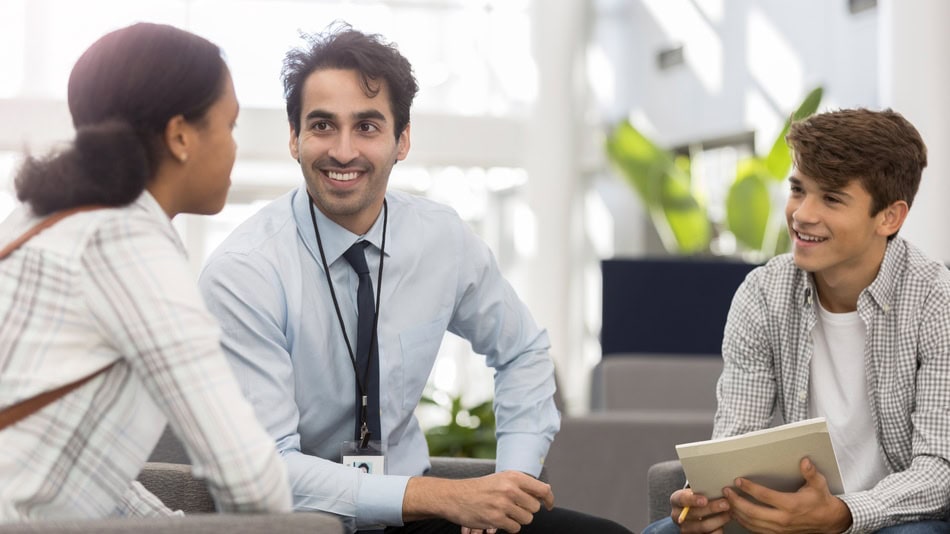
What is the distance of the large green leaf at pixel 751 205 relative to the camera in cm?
591

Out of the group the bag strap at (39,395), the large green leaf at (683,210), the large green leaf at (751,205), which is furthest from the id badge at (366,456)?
the large green leaf at (683,210)

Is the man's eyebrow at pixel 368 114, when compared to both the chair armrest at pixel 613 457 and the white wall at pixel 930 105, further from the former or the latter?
the white wall at pixel 930 105

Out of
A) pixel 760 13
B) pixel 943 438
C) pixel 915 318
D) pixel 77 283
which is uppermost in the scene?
pixel 760 13

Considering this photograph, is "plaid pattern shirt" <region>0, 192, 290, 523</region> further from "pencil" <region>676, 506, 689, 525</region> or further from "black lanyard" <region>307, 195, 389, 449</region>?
"pencil" <region>676, 506, 689, 525</region>

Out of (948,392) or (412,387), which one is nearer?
(948,392)

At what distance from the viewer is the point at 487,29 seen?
8242 mm

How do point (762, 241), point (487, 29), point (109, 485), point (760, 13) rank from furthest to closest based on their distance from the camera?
point (487, 29) → point (760, 13) → point (762, 241) → point (109, 485)

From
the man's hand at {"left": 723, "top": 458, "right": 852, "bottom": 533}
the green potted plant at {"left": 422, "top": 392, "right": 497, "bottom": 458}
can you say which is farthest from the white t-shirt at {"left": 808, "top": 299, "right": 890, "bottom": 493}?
the green potted plant at {"left": 422, "top": 392, "right": 497, "bottom": 458}

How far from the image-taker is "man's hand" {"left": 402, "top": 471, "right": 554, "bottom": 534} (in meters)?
1.75

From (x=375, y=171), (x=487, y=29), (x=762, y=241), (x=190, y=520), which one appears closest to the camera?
(x=190, y=520)

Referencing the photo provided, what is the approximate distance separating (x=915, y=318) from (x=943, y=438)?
0.73 ft

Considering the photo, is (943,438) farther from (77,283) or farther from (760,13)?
(760,13)

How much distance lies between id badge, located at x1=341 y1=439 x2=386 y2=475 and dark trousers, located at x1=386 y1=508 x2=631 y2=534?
0.40ft

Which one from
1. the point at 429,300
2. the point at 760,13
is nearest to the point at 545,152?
the point at 760,13
